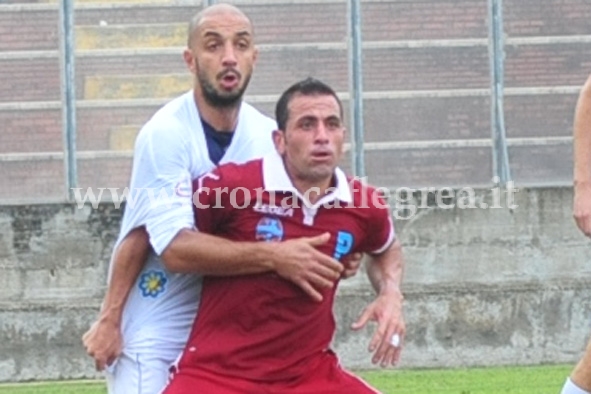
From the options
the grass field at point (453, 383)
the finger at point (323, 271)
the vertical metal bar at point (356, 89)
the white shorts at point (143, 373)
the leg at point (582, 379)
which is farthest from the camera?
the vertical metal bar at point (356, 89)

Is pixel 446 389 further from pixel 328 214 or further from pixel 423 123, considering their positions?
pixel 328 214

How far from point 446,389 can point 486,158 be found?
2.80m

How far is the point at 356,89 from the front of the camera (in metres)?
15.4

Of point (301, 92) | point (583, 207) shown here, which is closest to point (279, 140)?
point (301, 92)

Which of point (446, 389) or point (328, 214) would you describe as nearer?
point (328, 214)

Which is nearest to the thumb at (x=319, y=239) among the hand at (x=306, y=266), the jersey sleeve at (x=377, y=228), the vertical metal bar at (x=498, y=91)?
the hand at (x=306, y=266)

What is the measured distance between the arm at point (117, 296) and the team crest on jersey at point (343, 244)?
26.9 inches

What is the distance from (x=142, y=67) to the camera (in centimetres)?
1514

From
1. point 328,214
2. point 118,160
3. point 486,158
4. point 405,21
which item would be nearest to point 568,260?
point 486,158

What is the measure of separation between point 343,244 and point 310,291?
10.9 inches

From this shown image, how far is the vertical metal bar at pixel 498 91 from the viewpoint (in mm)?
15367

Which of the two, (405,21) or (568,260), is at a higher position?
(405,21)

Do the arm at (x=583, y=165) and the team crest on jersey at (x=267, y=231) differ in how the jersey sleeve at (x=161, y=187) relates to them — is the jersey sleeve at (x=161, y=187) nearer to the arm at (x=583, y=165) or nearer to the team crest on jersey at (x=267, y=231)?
the team crest on jersey at (x=267, y=231)

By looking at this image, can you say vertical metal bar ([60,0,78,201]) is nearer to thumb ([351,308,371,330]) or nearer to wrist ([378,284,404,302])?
wrist ([378,284,404,302])
